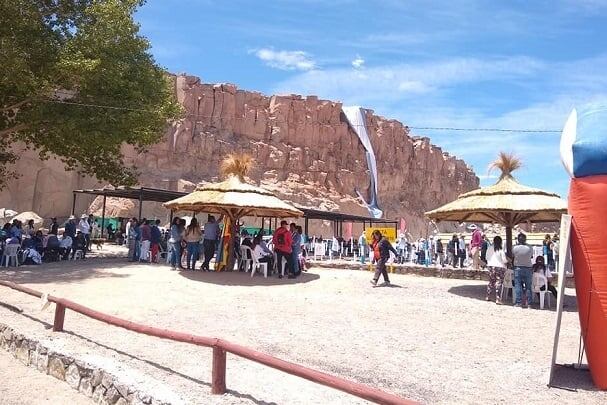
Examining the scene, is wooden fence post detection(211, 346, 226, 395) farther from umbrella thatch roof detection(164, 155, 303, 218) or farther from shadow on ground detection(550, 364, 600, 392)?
umbrella thatch roof detection(164, 155, 303, 218)

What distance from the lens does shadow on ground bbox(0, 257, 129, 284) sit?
11.2 metres

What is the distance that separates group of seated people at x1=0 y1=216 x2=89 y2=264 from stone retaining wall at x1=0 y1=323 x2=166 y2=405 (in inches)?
318

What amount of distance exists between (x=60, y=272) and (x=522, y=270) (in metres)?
10.3

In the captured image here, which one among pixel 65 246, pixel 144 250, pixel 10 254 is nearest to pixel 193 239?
pixel 144 250

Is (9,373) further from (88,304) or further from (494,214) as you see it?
(494,214)

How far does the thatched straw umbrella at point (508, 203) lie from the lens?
36.6ft

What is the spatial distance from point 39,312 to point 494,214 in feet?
32.2

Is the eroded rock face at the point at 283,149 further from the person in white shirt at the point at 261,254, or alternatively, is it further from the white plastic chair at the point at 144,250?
the person in white shirt at the point at 261,254

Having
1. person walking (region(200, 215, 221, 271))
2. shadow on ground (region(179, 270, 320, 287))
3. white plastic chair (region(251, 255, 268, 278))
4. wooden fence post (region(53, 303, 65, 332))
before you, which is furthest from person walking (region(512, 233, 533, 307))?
wooden fence post (region(53, 303, 65, 332))

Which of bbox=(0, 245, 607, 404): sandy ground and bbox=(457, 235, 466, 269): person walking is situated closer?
bbox=(0, 245, 607, 404): sandy ground

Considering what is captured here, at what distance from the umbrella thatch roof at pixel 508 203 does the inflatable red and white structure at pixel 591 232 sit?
5.07 metres

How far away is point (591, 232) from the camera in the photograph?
19.2ft

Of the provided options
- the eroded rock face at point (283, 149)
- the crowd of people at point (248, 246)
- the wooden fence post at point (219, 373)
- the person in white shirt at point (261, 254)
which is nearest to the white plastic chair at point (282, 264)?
the crowd of people at point (248, 246)

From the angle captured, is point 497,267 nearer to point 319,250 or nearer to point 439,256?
point 439,256
